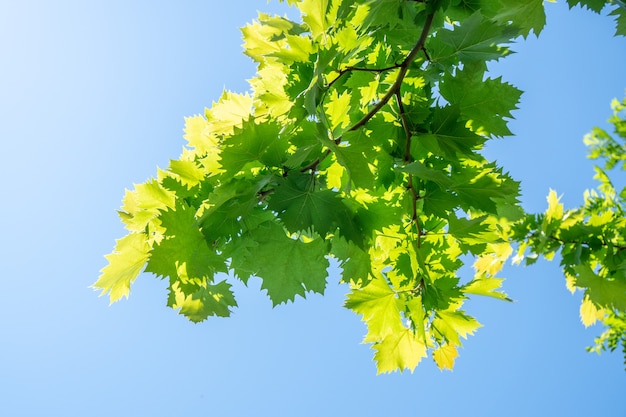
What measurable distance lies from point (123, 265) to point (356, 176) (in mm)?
740

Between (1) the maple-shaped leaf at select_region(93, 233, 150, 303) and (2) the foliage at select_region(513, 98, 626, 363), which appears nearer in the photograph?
(1) the maple-shaped leaf at select_region(93, 233, 150, 303)

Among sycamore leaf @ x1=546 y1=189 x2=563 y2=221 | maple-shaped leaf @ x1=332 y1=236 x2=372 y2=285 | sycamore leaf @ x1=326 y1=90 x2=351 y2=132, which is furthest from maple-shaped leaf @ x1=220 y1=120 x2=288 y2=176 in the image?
sycamore leaf @ x1=546 y1=189 x2=563 y2=221

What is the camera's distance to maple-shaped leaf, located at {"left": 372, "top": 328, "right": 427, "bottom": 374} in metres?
1.47

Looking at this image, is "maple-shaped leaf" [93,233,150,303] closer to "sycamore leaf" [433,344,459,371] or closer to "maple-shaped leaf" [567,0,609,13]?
"sycamore leaf" [433,344,459,371]

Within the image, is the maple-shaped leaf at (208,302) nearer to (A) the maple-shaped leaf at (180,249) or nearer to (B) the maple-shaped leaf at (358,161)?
(A) the maple-shaped leaf at (180,249)

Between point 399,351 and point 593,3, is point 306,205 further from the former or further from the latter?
point 593,3

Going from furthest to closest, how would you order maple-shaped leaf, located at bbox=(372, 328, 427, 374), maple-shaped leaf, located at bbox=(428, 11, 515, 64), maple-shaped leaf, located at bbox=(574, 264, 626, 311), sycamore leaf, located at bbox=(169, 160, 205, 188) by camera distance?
maple-shaped leaf, located at bbox=(574, 264, 626, 311), maple-shaped leaf, located at bbox=(372, 328, 427, 374), sycamore leaf, located at bbox=(169, 160, 205, 188), maple-shaped leaf, located at bbox=(428, 11, 515, 64)

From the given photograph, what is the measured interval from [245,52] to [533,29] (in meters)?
0.95

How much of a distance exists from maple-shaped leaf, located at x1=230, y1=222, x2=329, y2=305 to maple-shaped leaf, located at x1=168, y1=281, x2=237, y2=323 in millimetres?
293

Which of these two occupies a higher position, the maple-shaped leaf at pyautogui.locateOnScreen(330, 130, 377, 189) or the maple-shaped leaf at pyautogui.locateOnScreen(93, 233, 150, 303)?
the maple-shaped leaf at pyautogui.locateOnScreen(93, 233, 150, 303)

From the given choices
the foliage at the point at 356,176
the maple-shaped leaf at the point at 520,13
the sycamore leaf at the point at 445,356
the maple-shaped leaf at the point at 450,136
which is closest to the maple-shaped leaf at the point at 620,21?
the foliage at the point at 356,176

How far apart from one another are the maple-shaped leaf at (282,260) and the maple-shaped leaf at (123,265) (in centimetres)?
32

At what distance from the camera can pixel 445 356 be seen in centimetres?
153

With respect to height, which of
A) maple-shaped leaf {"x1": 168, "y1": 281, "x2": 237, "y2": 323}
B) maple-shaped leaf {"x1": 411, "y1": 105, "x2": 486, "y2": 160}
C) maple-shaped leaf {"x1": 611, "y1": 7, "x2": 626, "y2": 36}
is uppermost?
maple-shaped leaf {"x1": 611, "y1": 7, "x2": 626, "y2": 36}
